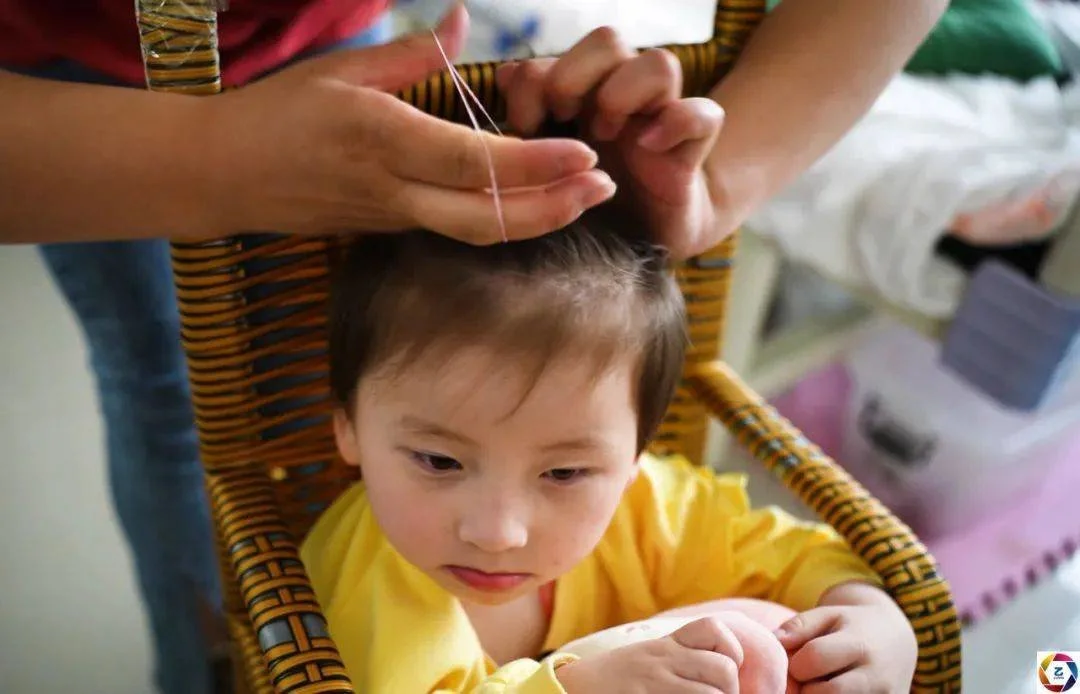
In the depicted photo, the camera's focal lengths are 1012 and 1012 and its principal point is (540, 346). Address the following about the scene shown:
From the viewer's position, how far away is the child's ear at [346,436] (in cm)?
67

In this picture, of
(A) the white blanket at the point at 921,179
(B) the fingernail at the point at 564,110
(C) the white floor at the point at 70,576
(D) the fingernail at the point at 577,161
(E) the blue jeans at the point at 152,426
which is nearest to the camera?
(D) the fingernail at the point at 577,161

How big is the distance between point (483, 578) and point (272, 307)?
0.75ft

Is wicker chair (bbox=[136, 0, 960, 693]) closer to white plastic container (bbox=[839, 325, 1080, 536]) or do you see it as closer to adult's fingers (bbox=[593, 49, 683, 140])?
adult's fingers (bbox=[593, 49, 683, 140])

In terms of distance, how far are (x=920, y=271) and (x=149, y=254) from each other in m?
0.74

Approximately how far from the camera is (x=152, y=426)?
859 mm

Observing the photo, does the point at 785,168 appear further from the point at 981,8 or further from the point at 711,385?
the point at 981,8

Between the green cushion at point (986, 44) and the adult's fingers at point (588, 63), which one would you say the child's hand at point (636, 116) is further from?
the green cushion at point (986, 44)

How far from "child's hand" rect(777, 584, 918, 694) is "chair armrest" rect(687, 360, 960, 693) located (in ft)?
0.07

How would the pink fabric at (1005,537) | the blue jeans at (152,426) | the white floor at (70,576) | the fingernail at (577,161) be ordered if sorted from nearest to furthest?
1. the fingernail at (577,161)
2. the blue jeans at (152,426)
3. the white floor at (70,576)
4. the pink fabric at (1005,537)

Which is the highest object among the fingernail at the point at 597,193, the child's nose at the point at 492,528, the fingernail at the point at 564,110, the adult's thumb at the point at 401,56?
the adult's thumb at the point at 401,56

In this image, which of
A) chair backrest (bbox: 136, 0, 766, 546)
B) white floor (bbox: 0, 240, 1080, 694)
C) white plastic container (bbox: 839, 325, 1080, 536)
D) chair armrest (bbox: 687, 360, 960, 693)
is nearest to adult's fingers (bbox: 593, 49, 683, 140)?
chair backrest (bbox: 136, 0, 766, 546)

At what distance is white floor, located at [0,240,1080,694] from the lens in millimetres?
1133

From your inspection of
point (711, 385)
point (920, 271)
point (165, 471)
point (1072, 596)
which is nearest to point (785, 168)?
point (711, 385)

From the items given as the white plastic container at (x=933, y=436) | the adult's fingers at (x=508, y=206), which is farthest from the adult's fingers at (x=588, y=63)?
the white plastic container at (x=933, y=436)
